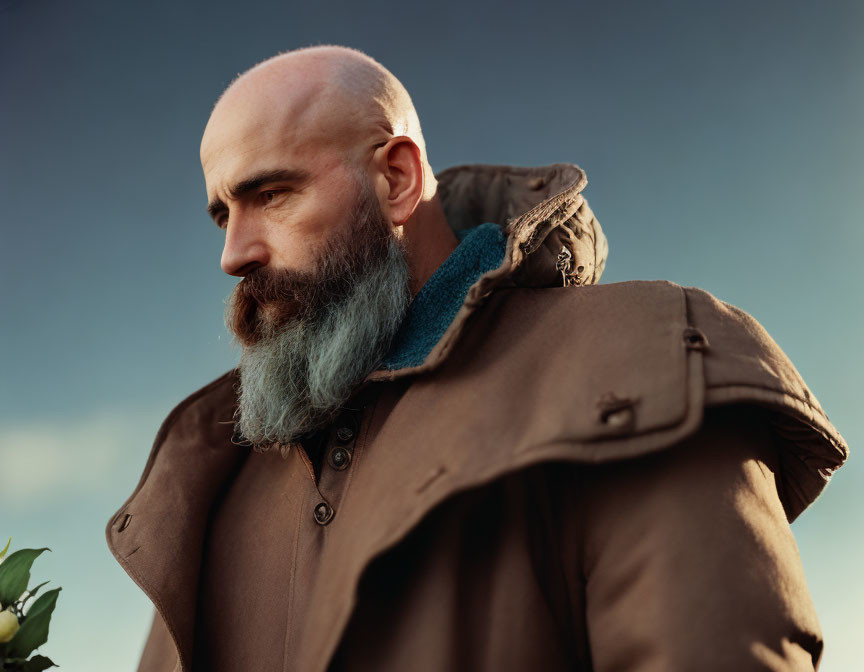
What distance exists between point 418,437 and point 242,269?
0.67m

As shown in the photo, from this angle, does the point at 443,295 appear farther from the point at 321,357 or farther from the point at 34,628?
the point at 34,628

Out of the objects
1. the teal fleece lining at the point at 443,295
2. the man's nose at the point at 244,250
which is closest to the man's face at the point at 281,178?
the man's nose at the point at 244,250

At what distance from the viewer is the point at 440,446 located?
142 cm

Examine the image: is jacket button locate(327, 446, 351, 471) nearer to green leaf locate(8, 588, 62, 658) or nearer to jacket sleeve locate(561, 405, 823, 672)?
jacket sleeve locate(561, 405, 823, 672)

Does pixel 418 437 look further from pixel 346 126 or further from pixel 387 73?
pixel 387 73

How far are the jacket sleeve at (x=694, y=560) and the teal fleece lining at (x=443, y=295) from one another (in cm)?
49

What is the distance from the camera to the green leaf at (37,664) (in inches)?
65.9

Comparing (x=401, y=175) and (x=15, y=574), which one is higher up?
(x=401, y=175)

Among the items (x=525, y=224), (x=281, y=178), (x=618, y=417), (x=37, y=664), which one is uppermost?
(x=281, y=178)

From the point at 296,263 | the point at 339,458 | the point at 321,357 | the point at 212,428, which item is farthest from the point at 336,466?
the point at 212,428

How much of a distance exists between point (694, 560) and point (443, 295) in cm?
81

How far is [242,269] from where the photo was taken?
1870mm

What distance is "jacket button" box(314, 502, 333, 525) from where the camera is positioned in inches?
65.6

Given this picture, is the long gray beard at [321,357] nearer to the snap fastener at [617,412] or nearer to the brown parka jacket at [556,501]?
the brown parka jacket at [556,501]
